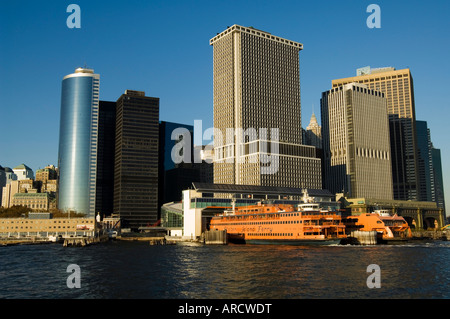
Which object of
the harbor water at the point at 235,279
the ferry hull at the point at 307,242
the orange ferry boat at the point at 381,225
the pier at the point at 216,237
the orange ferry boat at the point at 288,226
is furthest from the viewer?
the orange ferry boat at the point at 381,225

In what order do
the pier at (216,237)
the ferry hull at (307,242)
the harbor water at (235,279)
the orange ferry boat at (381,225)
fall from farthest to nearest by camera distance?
the orange ferry boat at (381,225), the pier at (216,237), the ferry hull at (307,242), the harbor water at (235,279)

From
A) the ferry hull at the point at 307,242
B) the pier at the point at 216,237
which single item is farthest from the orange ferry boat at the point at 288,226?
the pier at the point at 216,237

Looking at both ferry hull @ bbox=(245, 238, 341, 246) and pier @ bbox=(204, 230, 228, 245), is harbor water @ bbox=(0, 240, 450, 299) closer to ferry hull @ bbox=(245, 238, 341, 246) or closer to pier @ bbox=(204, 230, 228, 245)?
ferry hull @ bbox=(245, 238, 341, 246)

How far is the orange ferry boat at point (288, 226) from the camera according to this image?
468 feet

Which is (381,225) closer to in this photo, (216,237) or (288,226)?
(288,226)

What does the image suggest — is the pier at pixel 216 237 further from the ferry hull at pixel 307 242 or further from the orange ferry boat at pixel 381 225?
the orange ferry boat at pixel 381 225

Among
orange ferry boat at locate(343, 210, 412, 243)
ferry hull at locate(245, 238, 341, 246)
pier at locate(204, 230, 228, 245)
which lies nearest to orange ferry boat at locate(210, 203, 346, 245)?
ferry hull at locate(245, 238, 341, 246)

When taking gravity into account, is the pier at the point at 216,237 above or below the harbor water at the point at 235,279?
above

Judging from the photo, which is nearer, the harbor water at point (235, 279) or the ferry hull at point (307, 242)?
the harbor water at point (235, 279)

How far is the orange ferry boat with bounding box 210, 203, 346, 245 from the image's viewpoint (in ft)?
468

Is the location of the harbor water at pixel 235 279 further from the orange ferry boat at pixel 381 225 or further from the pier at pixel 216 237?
the orange ferry boat at pixel 381 225

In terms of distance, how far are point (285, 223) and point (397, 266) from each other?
207ft

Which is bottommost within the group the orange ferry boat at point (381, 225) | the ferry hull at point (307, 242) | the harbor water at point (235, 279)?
the harbor water at point (235, 279)
